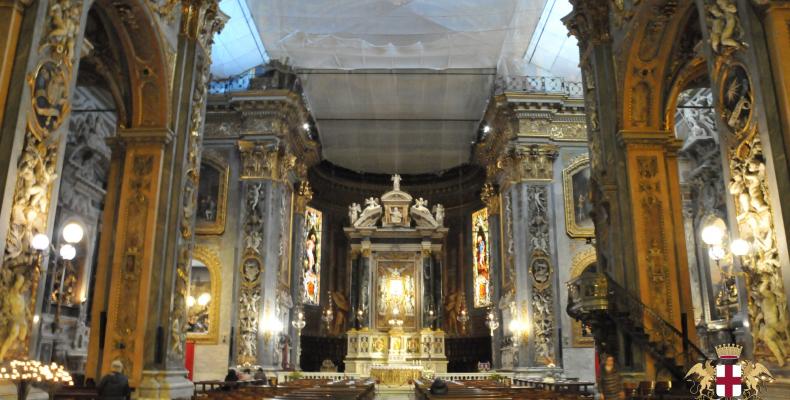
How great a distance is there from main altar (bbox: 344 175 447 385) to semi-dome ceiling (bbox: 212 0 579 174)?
3032mm

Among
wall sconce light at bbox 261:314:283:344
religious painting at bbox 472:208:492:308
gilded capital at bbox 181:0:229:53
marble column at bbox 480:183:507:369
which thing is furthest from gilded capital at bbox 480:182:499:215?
gilded capital at bbox 181:0:229:53

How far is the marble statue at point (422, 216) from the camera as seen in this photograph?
Answer: 2647cm

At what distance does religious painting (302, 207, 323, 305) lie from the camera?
26.7m

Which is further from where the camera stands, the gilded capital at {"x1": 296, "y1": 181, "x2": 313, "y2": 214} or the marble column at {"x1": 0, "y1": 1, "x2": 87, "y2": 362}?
the gilded capital at {"x1": 296, "y1": 181, "x2": 313, "y2": 214}

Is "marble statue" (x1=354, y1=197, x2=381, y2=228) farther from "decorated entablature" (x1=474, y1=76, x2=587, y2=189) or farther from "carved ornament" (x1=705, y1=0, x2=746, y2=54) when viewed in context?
"carved ornament" (x1=705, y1=0, x2=746, y2=54)

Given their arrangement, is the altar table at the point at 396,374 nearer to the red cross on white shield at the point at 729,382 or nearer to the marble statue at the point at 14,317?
the marble statue at the point at 14,317

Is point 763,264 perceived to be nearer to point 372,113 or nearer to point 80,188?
point 80,188

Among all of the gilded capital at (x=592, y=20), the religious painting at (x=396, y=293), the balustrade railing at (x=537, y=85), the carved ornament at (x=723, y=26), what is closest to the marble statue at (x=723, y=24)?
the carved ornament at (x=723, y=26)

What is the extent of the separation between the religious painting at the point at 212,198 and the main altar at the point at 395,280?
21.1 ft

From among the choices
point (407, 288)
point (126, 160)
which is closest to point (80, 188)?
point (126, 160)

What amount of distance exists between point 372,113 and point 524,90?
6972mm

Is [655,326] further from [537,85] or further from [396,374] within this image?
[396,374]

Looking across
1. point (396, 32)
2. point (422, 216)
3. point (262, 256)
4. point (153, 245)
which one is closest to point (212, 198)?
point (262, 256)

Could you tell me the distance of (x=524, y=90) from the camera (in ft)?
71.2
